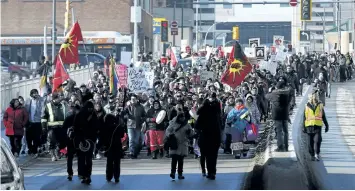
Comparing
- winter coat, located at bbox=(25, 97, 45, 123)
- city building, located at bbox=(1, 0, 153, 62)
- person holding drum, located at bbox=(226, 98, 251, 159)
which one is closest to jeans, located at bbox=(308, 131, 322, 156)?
person holding drum, located at bbox=(226, 98, 251, 159)

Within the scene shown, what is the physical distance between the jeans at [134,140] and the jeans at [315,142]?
396 centimetres

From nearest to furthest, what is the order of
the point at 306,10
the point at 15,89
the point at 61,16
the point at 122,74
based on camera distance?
the point at 122,74 < the point at 15,89 < the point at 306,10 < the point at 61,16

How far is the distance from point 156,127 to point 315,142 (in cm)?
371

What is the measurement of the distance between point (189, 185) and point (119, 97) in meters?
7.75

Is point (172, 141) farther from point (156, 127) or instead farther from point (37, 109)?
point (37, 109)

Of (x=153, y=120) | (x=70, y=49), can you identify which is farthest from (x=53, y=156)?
(x=70, y=49)

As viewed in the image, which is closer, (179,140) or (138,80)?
(179,140)

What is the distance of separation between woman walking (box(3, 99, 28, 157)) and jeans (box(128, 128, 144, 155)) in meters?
2.43

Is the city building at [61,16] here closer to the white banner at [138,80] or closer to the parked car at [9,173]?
the white banner at [138,80]

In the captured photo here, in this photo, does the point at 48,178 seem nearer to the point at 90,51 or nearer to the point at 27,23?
the point at 90,51

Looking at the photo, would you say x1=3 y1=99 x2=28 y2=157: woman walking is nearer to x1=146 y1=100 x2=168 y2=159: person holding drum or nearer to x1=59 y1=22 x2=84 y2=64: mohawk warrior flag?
x1=146 y1=100 x2=168 y2=159: person holding drum

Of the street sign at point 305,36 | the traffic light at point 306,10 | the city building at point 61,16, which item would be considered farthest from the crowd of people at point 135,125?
the street sign at point 305,36

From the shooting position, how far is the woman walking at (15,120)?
79.9 ft

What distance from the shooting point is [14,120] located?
2436 centimetres
